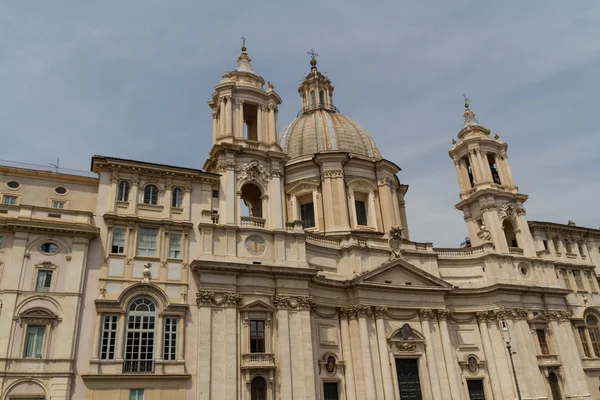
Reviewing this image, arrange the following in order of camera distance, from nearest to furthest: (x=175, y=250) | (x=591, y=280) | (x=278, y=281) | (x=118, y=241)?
1. (x=118, y=241)
2. (x=175, y=250)
3. (x=278, y=281)
4. (x=591, y=280)

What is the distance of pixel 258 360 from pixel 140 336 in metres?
7.32

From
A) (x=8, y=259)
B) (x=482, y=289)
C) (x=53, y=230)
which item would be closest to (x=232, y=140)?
(x=53, y=230)

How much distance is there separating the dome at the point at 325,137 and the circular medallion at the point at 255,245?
53.4ft

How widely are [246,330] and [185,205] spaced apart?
9.30m

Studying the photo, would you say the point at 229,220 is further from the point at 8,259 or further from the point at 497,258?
the point at 497,258

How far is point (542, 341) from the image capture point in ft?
141

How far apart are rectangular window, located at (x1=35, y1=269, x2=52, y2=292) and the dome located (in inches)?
1046

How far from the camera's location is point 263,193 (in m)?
37.1

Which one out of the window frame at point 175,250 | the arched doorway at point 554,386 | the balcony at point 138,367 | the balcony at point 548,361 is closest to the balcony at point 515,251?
the balcony at point 548,361

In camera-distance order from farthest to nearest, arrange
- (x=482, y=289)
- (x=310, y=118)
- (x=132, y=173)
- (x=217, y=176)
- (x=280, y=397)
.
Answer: (x=310, y=118) → (x=482, y=289) → (x=217, y=176) → (x=132, y=173) → (x=280, y=397)

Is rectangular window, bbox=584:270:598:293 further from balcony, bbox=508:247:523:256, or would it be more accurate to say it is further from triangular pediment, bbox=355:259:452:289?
triangular pediment, bbox=355:259:452:289

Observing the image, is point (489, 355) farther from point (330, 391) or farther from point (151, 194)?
point (151, 194)

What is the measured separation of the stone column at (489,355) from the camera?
39156 millimetres

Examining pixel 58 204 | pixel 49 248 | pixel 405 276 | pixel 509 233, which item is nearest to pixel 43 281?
pixel 49 248
